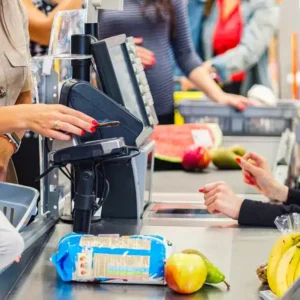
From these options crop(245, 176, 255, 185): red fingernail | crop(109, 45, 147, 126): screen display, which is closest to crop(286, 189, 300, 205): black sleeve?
crop(245, 176, 255, 185): red fingernail

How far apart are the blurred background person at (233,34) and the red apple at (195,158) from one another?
2869 mm

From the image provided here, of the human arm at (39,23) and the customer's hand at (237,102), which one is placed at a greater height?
the human arm at (39,23)

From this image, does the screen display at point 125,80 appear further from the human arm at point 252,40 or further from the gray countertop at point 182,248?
the human arm at point 252,40

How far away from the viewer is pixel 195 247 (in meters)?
2.07

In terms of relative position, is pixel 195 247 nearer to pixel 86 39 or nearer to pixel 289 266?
pixel 289 266

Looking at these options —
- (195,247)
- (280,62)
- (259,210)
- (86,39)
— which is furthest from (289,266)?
(280,62)

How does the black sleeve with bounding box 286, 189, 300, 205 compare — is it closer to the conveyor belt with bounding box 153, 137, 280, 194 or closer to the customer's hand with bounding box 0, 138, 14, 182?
the conveyor belt with bounding box 153, 137, 280, 194

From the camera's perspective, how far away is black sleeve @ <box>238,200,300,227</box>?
90.4 inches

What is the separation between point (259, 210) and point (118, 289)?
0.74 meters

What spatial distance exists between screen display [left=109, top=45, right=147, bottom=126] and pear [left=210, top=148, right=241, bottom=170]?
3.52ft

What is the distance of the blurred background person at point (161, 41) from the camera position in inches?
155

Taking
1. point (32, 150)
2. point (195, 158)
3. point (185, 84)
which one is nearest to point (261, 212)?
point (195, 158)

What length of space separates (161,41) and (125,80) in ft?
5.89

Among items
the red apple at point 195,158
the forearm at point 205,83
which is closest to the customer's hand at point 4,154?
the red apple at point 195,158
